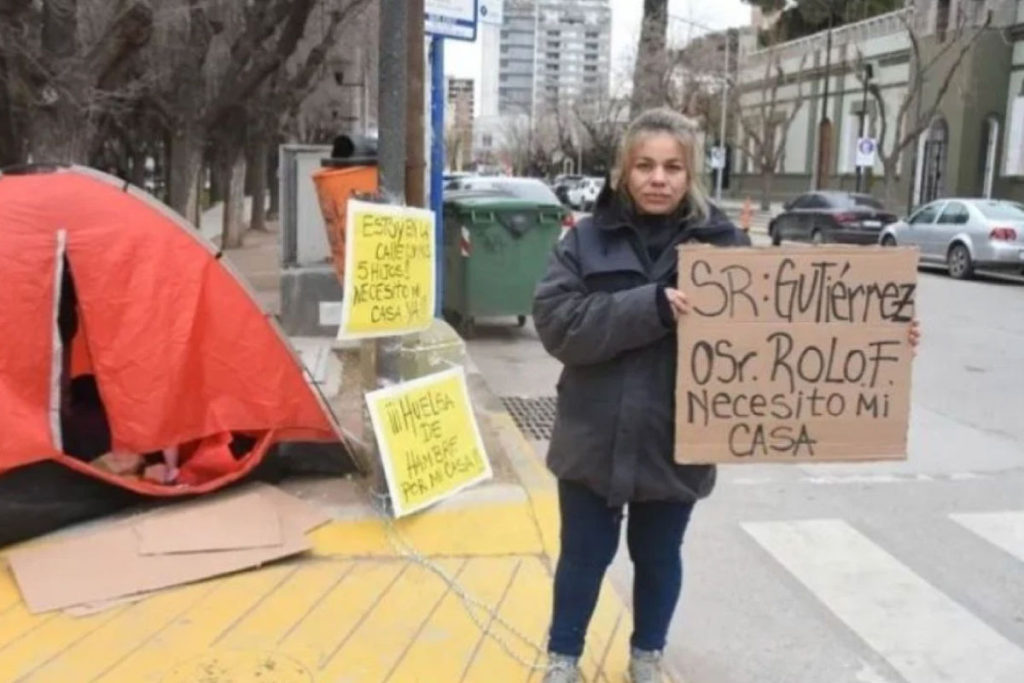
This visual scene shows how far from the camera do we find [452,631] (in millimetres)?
3760

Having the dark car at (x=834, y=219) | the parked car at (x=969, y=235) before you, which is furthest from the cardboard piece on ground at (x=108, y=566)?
the dark car at (x=834, y=219)

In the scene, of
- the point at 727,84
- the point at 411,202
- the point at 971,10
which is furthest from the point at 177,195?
the point at 727,84

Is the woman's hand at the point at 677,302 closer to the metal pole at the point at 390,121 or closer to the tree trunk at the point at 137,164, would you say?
the metal pole at the point at 390,121

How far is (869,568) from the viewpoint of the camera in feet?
15.3

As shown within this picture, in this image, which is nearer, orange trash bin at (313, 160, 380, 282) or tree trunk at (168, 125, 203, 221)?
orange trash bin at (313, 160, 380, 282)

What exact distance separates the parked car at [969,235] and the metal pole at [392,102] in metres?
13.6

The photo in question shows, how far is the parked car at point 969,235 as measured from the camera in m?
17.4

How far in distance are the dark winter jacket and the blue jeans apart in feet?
0.38

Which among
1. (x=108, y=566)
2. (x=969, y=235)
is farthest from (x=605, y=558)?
(x=969, y=235)

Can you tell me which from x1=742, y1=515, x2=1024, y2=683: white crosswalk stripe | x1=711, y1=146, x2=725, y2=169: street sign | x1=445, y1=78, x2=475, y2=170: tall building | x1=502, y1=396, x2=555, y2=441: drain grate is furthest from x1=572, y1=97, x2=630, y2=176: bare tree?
x1=742, y1=515, x2=1024, y2=683: white crosswalk stripe

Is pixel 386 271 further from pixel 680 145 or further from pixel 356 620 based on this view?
pixel 680 145

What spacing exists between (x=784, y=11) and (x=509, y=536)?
164ft

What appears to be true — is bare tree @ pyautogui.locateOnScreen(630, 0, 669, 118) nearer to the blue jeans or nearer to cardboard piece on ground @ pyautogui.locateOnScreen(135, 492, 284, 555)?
cardboard piece on ground @ pyautogui.locateOnScreen(135, 492, 284, 555)

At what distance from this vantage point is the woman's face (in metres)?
2.92
